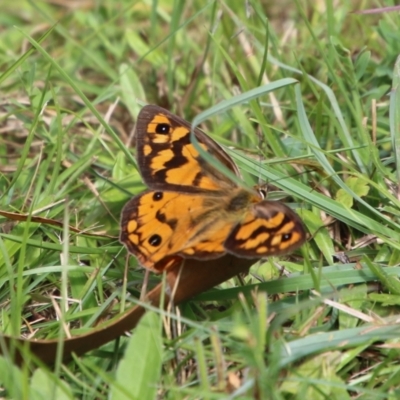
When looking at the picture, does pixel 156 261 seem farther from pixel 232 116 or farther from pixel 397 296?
pixel 232 116

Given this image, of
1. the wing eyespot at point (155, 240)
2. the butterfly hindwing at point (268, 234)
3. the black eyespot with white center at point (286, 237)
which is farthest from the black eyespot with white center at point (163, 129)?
the black eyespot with white center at point (286, 237)

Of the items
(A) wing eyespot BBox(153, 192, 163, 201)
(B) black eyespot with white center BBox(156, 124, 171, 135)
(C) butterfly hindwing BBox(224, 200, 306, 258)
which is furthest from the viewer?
(B) black eyespot with white center BBox(156, 124, 171, 135)

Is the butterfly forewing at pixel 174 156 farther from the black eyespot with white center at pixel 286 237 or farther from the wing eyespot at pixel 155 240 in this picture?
the black eyespot with white center at pixel 286 237

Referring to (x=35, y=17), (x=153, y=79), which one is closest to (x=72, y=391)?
(x=153, y=79)

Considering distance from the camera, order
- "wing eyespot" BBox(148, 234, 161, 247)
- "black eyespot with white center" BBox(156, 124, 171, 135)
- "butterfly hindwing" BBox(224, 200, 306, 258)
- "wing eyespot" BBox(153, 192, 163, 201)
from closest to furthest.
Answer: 1. "butterfly hindwing" BBox(224, 200, 306, 258)
2. "wing eyespot" BBox(148, 234, 161, 247)
3. "wing eyespot" BBox(153, 192, 163, 201)
4. "black eyespot with white center" BBox(156, 124, 171, 135)

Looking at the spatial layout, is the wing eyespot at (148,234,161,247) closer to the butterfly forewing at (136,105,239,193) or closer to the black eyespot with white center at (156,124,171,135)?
the butterfly forewing at (136,105,239,193)

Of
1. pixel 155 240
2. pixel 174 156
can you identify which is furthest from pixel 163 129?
pixel 155 240

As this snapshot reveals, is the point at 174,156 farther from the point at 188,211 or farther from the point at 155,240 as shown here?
the point at 155,240

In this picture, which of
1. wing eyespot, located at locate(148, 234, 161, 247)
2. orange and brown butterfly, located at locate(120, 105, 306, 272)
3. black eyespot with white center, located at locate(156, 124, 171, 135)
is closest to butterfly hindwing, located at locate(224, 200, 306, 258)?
orange and brown butterfly, located at locate(120, 105, 306, 272)

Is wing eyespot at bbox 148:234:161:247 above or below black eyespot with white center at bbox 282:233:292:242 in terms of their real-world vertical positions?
above
